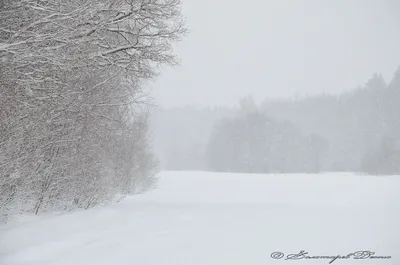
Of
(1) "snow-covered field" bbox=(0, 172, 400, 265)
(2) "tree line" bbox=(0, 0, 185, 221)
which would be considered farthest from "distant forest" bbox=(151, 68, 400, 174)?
(2) "tree line" bbox=(0, 0, 185, 221)

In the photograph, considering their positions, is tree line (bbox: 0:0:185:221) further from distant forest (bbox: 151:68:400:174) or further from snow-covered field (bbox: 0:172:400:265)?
distant forest (bbox: 151:68:400:174)

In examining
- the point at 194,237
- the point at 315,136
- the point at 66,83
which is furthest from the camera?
the point at 315,136

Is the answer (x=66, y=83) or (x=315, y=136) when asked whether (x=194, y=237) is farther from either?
(x=315, y=136)

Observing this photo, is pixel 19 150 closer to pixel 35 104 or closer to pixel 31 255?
pixel 35 104

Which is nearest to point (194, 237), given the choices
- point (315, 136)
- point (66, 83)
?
point (66, 83)

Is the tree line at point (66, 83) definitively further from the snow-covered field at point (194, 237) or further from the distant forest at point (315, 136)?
the distant forest at point (315, 136)

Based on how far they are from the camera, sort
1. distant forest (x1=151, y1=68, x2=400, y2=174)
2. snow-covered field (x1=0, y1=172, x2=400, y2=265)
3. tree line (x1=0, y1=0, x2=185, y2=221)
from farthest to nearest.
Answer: distant forest (x1=151, y1=68, x2=400, y2=174) < tree line (x1=0, y1=0, x2=185, y2=221) < snow-covered field (x1=0, y1=172, x2=400, y2=265)

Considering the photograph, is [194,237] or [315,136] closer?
[194,237]

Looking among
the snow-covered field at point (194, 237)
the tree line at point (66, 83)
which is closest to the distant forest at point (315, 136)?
the snow-covered field at point (194, 237)

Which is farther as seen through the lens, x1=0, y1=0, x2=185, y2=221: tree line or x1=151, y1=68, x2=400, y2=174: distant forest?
x1=151, y1=68, x2=400, y2=174: distant forest

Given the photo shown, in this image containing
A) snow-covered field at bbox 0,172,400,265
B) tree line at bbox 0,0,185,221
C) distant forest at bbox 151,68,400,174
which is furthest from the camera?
distant forest at bbox 151,68,400,174

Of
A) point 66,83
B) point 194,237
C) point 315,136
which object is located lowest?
→ point 194,237

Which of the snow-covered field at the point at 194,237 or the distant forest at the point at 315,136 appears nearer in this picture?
the snow-covered field at the point at 194,237

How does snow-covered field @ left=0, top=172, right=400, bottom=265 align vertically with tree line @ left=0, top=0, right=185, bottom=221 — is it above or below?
below
